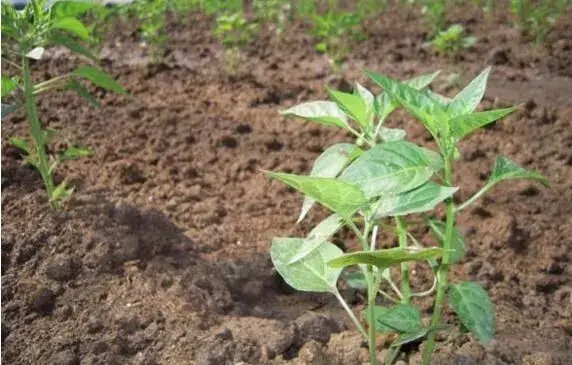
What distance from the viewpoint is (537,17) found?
4852 mm

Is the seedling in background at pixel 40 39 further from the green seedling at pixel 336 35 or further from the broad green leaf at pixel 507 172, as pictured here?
the green seedling at pixel 336 35

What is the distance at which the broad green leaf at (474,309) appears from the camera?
138cm

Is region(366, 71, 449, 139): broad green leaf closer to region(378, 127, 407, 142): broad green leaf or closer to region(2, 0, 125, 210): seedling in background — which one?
region(378, 127, 407, 142): broad green leaf

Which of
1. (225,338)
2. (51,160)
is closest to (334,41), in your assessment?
(51,160)

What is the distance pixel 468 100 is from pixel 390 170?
0.26 m

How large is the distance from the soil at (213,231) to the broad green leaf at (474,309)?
0.93 feet

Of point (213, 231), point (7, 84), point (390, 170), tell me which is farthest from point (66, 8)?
point (390, 170)

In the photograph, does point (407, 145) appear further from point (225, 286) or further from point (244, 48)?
point (244, 48)

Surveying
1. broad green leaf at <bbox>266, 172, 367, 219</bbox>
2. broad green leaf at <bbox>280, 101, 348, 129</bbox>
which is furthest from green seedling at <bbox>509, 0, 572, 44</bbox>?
broad green leaf at <bbox>266, 172, 367, 219</bbox>

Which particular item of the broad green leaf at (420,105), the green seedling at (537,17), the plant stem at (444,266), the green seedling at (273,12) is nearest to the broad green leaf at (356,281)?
the plant stem at (444,266)

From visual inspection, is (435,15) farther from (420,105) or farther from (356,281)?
(420,105)

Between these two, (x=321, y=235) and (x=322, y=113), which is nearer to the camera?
(x=321, y=235)

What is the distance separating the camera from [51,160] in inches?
106

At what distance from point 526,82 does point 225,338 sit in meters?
2.98
